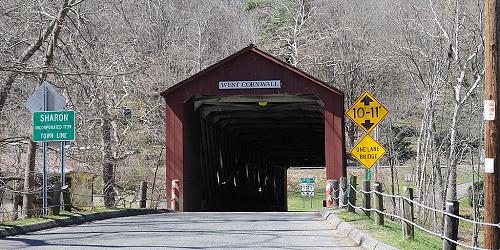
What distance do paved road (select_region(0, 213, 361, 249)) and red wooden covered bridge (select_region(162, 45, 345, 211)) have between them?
706 centimetres

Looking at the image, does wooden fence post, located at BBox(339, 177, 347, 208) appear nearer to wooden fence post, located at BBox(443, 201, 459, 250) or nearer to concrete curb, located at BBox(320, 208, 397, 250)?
concrete curb, located at BBox(320, 208, 397, 250)

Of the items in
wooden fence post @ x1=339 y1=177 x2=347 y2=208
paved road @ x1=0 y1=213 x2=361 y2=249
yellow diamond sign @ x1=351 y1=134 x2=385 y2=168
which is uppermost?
yellow diamond sign @ x1=351 y1=134 x2=385 y2=168

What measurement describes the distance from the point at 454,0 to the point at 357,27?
22.8 metres

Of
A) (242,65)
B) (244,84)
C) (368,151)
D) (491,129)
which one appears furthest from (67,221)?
(242,65)

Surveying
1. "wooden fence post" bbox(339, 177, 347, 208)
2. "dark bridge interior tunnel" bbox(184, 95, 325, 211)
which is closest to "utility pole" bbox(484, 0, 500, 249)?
"wooden fence post" bbox(339, 177, 347, 208)

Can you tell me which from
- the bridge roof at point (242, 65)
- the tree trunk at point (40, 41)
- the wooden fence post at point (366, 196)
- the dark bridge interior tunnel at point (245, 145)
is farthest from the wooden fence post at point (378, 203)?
the dark bridge interior tunnel at point (245, 145)

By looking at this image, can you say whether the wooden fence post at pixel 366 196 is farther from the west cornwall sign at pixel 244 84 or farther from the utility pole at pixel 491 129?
the west cornwall sign at pixel 244 84

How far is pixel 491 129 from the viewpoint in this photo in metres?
10.1

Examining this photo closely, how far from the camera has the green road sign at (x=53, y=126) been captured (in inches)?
576

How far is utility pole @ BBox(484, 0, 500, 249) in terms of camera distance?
995 cm

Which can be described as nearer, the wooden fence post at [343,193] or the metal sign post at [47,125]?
the metal sign post at [47,125]

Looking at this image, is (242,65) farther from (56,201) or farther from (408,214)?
(408,214)

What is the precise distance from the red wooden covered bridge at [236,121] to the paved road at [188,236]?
23.2 ft

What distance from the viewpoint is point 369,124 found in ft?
55.2
